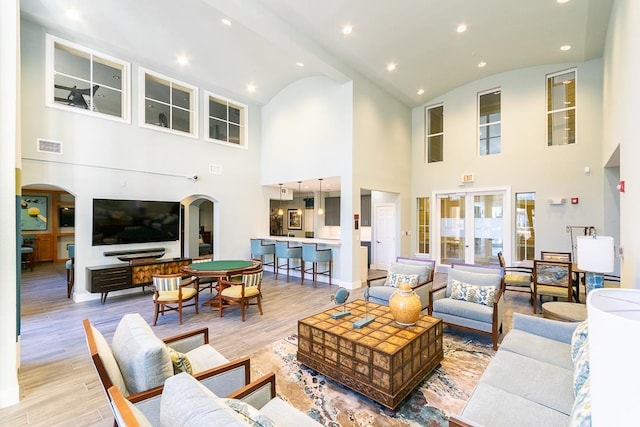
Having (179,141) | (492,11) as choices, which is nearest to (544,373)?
(492,11)

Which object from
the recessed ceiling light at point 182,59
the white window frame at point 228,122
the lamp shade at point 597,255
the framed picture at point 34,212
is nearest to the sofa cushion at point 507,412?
the lamp shade at point 597,255

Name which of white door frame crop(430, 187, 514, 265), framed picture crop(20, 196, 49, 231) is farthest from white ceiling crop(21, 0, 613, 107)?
framed picture crop(20, 196, 49, 231)

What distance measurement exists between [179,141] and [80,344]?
4.58 meters

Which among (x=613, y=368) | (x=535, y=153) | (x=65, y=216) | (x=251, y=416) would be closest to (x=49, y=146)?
(x=251, y=416)

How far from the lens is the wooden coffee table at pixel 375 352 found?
2.25 meters

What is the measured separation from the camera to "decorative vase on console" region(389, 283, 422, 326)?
104 inches

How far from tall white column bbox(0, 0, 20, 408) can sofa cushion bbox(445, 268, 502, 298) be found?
4.69m

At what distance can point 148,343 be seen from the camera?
5.30ft

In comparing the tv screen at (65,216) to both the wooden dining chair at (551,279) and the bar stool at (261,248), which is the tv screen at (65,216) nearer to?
the bar stool at (261,248)

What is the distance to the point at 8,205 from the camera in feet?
7.75

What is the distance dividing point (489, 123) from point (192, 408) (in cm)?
863

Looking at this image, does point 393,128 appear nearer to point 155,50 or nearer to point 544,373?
point 155,50

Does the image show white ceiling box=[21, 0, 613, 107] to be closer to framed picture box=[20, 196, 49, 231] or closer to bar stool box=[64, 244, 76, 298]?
bar stool box=[64, 244, 76, 298]

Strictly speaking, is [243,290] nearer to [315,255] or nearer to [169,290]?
[169,290]
